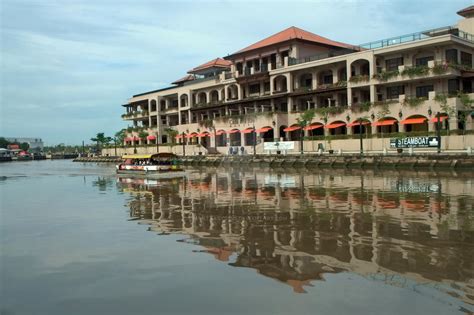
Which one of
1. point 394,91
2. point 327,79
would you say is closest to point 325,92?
point 327,79

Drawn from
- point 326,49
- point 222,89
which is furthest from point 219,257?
point 222,89

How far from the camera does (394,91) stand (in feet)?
194

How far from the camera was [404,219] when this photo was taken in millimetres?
16625

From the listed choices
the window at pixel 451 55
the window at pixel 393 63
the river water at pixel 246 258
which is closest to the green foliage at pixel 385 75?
the window at pixel 393 63

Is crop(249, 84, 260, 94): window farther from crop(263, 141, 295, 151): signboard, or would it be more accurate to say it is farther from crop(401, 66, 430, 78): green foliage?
crop(401, 66, 430, 78): green foliage

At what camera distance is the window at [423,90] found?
183 ft

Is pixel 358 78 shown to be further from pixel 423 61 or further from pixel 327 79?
pixel 423 61

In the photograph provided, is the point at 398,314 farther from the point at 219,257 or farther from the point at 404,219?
the point at 404,219

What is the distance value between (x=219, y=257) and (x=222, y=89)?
7334cm

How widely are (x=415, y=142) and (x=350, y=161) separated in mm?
7112

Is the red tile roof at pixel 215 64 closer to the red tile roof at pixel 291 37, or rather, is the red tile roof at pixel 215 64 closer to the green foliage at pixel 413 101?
the red tile roof at pixel 291 37

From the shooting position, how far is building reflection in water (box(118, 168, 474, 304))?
33.8 ft

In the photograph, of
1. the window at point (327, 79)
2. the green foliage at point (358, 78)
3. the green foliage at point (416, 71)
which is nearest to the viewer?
the green foliage at point (416, 71)

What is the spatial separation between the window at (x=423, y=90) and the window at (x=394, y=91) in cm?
192
